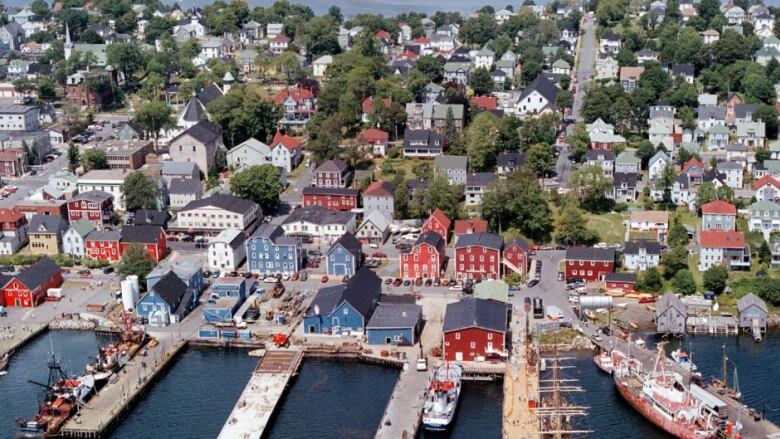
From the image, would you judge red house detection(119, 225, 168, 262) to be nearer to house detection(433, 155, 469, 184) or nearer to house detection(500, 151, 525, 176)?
house detection(433, 155, 469, 184)

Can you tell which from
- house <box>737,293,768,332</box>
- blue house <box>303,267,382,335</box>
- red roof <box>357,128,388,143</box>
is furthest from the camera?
red roof <box>357,128,388,143</box>

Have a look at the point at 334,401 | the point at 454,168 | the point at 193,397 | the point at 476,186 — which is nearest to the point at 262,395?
the point at 334,401

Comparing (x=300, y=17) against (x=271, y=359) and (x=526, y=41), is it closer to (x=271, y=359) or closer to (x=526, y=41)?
(x=526, y=41)

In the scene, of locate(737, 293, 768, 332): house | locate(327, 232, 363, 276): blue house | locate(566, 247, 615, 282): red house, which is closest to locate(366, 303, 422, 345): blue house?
locate(327, 232, 363, 276): blue house

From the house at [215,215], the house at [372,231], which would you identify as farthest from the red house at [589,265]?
the house at [215,215]

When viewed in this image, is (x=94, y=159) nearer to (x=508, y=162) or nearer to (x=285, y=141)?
(x=285, y=141)

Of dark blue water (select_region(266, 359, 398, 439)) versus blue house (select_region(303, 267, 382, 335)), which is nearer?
dark blue water (select_region(266, 359, 398, 439))

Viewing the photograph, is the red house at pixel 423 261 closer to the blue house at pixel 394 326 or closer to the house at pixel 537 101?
the blue house at pixel 394 326
